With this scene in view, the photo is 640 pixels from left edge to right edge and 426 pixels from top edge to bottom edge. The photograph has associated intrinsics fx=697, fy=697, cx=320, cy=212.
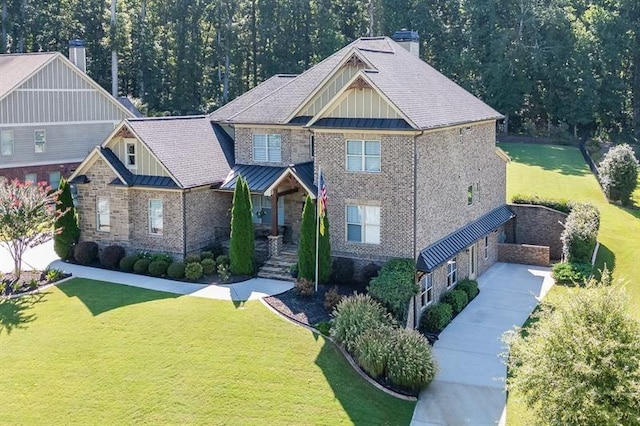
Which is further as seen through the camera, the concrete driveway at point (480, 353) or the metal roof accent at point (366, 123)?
the metal roof accent at point (366, 123)

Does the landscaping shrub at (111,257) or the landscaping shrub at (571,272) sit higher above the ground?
the landscaping shrub at (111,257)

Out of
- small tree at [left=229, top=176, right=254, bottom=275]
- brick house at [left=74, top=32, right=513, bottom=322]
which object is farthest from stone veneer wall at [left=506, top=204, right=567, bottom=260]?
Result: small tree at [left=229, top=176, right=254, bottom=275]

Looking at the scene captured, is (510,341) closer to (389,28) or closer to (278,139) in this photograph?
(278,139)

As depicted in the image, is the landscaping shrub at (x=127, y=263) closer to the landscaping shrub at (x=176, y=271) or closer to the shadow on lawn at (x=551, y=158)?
the landscaping shrub at (x=176, y=271)

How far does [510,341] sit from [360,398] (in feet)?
15.5

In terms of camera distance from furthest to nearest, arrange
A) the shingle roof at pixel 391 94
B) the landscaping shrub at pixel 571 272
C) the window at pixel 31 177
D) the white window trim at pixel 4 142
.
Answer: the window at pixel 31 177 → the white window trim at pixel 4 142 → the landscaping shrub at pixel 571 272 → the shingle roof at pixel 391 94

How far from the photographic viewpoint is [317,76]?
3259 centimetres

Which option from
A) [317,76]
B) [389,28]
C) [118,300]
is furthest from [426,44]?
[118,300]

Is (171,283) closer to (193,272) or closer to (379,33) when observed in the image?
(193,272)

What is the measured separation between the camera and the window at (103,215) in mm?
29391

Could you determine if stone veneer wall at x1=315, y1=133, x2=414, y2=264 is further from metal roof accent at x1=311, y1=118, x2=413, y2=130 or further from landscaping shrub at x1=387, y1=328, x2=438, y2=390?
landscaping shrub at x1=387, y1=328, x2=438, y2=390

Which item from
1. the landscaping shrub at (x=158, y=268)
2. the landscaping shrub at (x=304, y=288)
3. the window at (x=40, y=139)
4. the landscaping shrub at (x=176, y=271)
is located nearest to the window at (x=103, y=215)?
the landscaping shrub at (x=158, y=268)

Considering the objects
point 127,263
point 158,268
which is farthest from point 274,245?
point 127,263

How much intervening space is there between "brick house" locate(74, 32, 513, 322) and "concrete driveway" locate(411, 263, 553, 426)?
1.50 metres
